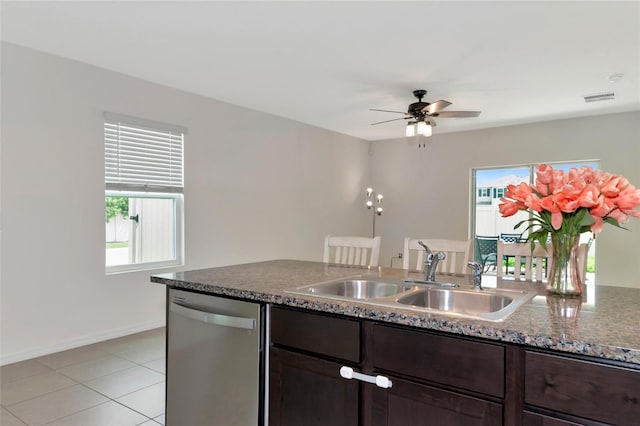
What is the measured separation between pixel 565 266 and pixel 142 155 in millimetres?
3806

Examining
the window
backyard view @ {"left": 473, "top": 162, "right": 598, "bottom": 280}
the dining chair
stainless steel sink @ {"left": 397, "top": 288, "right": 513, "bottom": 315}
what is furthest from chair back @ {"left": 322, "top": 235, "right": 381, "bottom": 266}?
backyard view @ {"left": 473, "top": 162, "right": 598, "bottom": 280}

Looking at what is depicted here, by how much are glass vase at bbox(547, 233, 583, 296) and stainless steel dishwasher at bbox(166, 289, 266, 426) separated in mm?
1153

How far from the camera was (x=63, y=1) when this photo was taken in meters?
2.54

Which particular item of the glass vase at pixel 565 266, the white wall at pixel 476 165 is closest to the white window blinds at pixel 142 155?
the glass vase at pixel 565 266

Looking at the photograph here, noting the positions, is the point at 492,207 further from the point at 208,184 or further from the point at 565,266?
A: the point at 565,266

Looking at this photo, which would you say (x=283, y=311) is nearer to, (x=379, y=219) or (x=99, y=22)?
(x=99, y=22)

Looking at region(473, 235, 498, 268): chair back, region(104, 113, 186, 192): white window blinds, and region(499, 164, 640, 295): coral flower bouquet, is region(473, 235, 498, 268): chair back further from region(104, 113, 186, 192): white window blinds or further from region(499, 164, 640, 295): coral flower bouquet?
region(499, 164, 640, 295): coral flower bouquet

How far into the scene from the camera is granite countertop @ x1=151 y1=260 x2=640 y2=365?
0.99m

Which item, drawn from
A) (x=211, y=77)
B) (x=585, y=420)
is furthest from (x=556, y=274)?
(x=211, y=77)

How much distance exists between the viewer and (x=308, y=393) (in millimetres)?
1426

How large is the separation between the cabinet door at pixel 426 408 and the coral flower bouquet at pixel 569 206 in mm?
674

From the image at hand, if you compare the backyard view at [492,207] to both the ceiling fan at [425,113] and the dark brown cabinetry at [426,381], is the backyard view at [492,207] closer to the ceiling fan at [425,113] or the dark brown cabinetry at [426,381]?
the ceiling fan at [425,113]

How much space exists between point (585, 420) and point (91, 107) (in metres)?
4.10

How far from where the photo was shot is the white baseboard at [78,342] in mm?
3131
